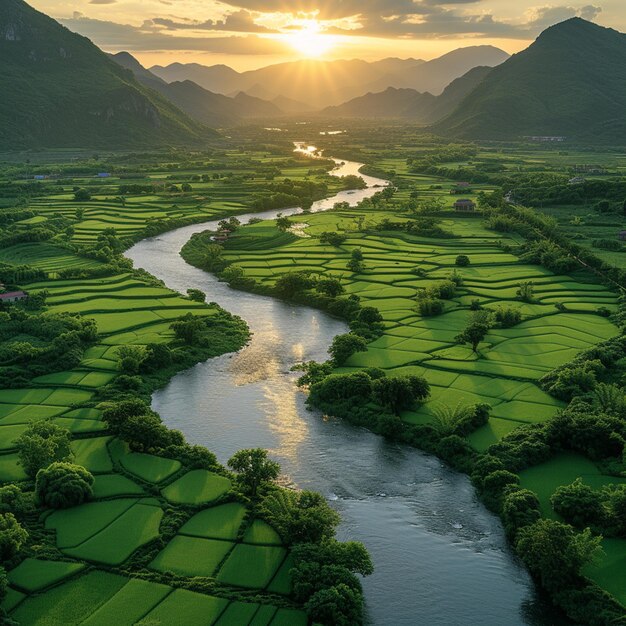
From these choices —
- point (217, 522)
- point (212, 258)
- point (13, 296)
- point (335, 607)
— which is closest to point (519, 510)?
point (335, 607)

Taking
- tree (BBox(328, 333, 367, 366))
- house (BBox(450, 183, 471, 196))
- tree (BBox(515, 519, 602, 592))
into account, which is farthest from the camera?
house (BBox(450, 183, 471, 196))

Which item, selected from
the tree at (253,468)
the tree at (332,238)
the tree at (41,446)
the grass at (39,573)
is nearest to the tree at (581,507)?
the tree at (253,468)

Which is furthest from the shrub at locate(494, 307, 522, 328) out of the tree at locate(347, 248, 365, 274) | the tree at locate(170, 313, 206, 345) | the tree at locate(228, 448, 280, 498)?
the tree at locate(228, 448, 280, 498)

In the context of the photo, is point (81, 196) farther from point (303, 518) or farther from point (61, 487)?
point (303, 518)

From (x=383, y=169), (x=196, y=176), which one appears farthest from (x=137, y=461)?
(x=383, y=169)

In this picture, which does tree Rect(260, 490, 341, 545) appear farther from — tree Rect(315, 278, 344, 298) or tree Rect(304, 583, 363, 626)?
tree Rect(315, 278, 344, 298)

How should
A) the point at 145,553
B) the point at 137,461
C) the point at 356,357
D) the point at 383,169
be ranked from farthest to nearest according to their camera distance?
the point at 383,169 < the point at 356,357 < the point at 137,461 < the point at 145,553

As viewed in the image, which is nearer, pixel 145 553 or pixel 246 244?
pixel 145 553

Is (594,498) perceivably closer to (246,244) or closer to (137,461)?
(137,461)
